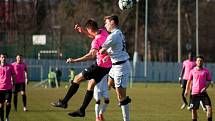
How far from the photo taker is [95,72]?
55.1 ft

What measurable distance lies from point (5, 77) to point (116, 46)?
689 centimetres

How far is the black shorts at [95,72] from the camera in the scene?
16.6m

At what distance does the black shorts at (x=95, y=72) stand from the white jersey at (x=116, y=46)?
50 cm

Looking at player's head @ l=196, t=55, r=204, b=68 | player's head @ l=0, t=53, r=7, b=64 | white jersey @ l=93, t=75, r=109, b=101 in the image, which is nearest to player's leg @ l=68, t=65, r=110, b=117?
white jersey @ l=93, t=75, r=109, b=101

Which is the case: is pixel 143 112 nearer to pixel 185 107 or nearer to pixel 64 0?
pixel 185 107

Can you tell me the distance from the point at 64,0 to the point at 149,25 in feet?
40.6

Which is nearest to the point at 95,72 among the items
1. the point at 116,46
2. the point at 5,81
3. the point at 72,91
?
the point at 72,91

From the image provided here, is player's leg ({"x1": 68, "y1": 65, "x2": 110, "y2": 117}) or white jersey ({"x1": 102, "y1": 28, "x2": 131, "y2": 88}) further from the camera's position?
player's leg ({"x1": 68, "y1": 65, "x2": 110, "y2": 117})

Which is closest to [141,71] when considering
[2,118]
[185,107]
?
[185,107]

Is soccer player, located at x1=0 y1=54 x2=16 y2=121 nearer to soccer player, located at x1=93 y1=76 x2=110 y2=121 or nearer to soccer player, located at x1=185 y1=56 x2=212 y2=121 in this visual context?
soccer player, located at x1=93 y1=76 x2=110 y2=121

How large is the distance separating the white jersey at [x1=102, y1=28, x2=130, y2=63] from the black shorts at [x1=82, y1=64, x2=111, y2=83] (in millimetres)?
500

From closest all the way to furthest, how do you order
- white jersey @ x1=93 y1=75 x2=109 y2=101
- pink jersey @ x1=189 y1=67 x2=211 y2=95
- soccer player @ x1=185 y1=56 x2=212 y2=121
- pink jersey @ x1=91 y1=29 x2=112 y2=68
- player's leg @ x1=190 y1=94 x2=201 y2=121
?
pink jersey @ x1=91 y1=29 x2=112 y2=68 < player's leg @ x1=190 y1=94 x2=201 y2=121 < soccer player @ x1=185 y1=56 x2=212 y2=121 < pink jersey @ x1=189 y1=67 x2=211 y2=95 < white jersey @ x1=93 y1=75 x2=109 y2=101

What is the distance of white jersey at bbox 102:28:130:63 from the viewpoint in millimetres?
16125

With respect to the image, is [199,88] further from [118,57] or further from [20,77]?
[20,77]
